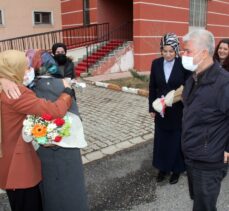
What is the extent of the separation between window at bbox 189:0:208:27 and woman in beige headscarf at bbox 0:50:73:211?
14.6m

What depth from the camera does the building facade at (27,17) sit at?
1377cm

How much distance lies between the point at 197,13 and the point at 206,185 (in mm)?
14803

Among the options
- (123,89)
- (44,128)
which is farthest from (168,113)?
(123,89)

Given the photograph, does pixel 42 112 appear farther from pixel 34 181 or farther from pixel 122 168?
pixel 122 168

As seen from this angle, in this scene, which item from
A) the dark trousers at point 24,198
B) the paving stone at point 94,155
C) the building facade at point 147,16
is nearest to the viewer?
the dark trousers at point 24,198

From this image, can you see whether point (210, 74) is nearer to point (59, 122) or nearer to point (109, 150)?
point (59, 122)

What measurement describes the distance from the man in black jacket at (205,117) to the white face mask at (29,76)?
117 cm

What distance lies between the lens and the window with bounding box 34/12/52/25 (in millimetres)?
14859

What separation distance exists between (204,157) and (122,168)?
203cm

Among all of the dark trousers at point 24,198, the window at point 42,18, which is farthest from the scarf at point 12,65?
the window at point 42,18

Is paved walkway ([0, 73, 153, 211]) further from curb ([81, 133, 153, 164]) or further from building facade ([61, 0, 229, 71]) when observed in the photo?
building facade ([61, 0, 229, 71])

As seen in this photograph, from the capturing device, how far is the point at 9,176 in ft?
7.50

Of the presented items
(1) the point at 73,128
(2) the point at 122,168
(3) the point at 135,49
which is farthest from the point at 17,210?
(3) the point at 135,49

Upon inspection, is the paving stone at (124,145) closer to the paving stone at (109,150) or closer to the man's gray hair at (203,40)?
the paving stone at (109,150)
